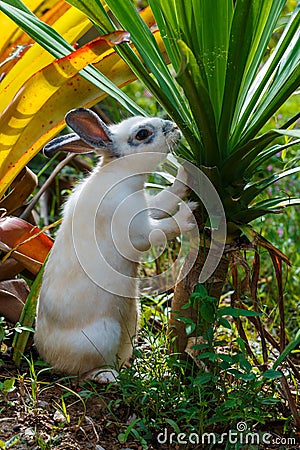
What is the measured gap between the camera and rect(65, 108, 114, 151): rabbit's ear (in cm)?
234

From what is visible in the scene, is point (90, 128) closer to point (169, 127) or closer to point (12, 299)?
point (169, 127)

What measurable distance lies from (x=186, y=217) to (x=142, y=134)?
367 millimetres

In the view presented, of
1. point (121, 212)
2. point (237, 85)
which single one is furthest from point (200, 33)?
point (121, 212)

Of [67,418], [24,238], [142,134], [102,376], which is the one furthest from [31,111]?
[67,418]

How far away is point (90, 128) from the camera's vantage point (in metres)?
2.45

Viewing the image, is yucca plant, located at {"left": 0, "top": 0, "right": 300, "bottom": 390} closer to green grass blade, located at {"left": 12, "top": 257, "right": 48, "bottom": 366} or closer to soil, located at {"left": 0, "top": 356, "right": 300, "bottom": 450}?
soil, located at {"left": 0, "top": 356, "right": 300, "bottom": 450}

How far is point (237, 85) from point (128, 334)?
3.13ft

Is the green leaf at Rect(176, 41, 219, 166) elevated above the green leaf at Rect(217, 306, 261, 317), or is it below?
above

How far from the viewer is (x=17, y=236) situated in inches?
106

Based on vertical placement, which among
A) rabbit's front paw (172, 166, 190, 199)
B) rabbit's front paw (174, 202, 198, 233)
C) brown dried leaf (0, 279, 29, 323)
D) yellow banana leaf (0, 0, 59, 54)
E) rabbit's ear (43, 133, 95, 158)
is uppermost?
yellow banana leaf (0, 0, 59, 54)

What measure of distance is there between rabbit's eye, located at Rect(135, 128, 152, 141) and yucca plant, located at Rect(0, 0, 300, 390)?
15 centimetres

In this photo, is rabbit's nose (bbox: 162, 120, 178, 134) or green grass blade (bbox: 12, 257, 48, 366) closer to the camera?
rabbit's nose (bbox: 162, 120, 178, 134)

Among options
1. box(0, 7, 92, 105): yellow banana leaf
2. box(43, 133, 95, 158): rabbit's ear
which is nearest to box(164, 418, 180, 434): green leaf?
box(43, 133, 95, 158): rabbit's ear

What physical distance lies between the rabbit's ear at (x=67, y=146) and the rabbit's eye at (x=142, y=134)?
0.17m
